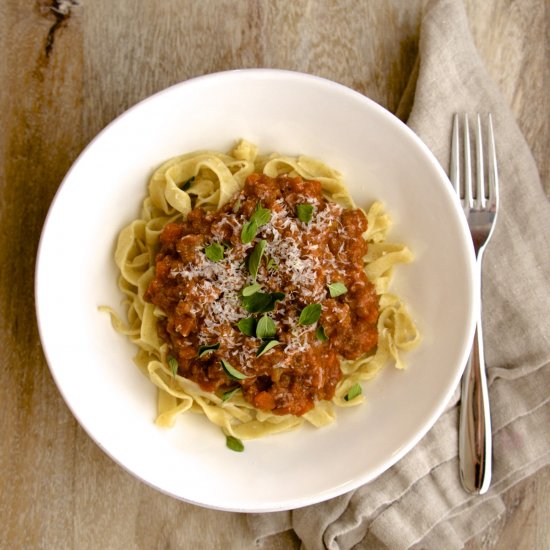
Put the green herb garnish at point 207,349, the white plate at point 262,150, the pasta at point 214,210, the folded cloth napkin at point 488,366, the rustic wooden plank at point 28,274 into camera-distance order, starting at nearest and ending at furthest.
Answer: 1. the green herb garnish at point 207,349
2. the white plate at point 262,150
3. the pasta at point 214,210
4. the rustic wooden plank at point 28,274
5. the folded cloth napkin at point 488,366

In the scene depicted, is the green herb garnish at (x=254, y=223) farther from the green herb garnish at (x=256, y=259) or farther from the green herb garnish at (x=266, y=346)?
the green herb garnish at (x=266, y=346)

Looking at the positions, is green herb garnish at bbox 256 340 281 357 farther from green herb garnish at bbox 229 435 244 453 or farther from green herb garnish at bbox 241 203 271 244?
green herb garnish at bbox 229 435 244 453

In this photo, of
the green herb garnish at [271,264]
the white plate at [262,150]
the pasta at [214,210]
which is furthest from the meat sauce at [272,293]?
the white plate at [262,150]

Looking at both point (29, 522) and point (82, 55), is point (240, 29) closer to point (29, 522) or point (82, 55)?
point (82, 55)

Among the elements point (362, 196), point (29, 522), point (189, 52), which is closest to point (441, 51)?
point (362, 196)

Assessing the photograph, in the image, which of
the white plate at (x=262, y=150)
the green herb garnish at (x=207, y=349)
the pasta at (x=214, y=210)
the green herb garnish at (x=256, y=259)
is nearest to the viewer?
the green herb garnish at (x=256, y=259)

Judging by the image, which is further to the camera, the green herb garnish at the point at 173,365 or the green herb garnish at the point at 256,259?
the green herb garnish at the point at 173,365

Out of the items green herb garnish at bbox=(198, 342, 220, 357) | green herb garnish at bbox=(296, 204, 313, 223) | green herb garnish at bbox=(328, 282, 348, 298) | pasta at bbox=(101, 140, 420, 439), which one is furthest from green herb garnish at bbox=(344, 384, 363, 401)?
green herb garnish at bbox=(296, 204, 313, 223)
